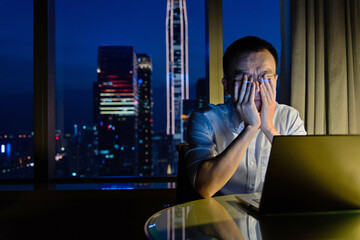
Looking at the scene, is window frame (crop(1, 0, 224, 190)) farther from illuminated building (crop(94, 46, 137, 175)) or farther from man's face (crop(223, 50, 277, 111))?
man's face (crop(223, 50, 277, 111))

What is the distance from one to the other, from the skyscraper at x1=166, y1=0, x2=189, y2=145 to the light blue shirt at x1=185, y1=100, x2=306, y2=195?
39.1 inches

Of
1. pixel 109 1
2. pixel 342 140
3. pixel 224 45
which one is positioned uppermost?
pixel 109 1

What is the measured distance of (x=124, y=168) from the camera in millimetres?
2369

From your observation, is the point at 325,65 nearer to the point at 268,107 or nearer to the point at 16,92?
the point at 268,107

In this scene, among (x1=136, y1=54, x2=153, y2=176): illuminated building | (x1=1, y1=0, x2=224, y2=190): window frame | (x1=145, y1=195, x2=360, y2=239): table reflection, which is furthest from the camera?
(x1=136, y1=54, x2=153, y2=176): illuminated building

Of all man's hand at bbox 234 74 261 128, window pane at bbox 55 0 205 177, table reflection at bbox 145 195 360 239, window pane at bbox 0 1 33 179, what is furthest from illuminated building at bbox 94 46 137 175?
table reflection at bbox 145 195 360 239

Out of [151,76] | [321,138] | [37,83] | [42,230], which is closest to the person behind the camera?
[321,138]

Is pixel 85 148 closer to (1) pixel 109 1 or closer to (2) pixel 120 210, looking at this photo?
(2) pixel 120 210

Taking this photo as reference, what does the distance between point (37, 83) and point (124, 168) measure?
882 millimetres

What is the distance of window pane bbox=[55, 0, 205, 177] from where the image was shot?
2369mm

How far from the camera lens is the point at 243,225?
0.69 metres

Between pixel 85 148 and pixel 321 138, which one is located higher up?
pixel 321 138

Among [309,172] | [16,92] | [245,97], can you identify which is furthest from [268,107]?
[16,92]

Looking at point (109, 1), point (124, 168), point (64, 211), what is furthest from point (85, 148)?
point (109, 1)
